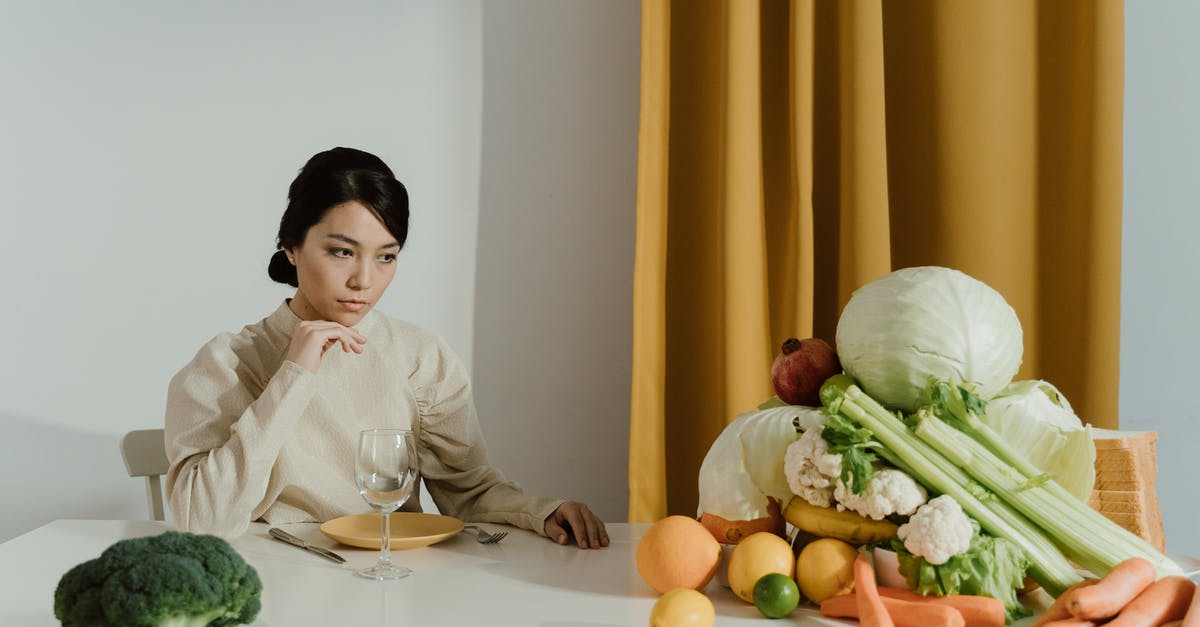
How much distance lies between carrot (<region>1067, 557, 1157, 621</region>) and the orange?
0.38 metres

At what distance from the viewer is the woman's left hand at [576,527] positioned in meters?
1.44

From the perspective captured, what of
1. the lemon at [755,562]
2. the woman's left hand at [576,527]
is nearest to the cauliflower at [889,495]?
the lemon at [755,562]

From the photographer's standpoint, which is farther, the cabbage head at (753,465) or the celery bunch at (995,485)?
the cabbage head at (753,465)

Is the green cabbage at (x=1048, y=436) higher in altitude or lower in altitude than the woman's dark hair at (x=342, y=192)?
lower

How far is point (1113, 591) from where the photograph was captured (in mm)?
984

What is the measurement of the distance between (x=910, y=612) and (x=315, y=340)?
0.97 metres

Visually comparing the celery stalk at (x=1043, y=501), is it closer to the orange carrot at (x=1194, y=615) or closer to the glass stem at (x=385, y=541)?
the orange carrot at (x=1194, y=615)

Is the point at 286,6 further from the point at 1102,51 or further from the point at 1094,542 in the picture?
the point at 1094,542

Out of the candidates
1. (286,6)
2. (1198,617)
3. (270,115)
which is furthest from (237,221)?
(1198,617)

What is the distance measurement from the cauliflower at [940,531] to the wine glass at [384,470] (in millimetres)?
599

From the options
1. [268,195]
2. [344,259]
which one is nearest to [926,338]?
[344,259]

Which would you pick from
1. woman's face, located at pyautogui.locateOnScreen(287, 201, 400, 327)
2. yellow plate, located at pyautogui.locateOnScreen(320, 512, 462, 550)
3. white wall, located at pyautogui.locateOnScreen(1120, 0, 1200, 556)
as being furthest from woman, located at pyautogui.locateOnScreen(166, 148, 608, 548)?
white wall, located at pyautogui.locateOnScreen(1120, 0, 1200, 556)

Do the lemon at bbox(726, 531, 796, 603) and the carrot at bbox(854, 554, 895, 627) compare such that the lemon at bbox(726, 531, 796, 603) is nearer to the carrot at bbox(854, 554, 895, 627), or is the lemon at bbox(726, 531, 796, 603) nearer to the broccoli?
the carrot at bbox(854, 554, 895, 627)

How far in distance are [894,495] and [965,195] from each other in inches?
49.0
